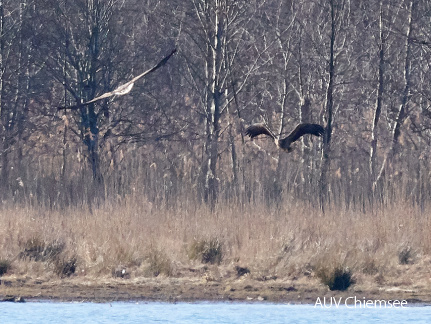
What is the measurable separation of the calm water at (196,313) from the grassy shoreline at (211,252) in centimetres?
30

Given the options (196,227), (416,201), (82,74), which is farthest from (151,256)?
(82,74)

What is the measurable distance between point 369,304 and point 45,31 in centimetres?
1089

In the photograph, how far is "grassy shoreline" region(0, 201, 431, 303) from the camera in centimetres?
812

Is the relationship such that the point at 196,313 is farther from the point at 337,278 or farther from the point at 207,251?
the point at 207,251

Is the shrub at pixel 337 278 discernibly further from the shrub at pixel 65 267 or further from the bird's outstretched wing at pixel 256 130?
the bird's outstretched wing at pixel 256 130

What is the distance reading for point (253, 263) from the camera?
28.8 ft

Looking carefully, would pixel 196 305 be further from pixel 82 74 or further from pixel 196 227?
pixel 82 74

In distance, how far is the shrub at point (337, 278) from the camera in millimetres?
8008

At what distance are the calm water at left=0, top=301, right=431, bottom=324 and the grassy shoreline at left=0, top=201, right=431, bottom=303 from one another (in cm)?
30

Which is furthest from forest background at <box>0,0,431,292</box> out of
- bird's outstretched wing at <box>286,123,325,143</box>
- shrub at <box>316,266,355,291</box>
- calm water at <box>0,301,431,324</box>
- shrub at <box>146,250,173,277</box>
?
calm water at <box>0,301,431,324</box>

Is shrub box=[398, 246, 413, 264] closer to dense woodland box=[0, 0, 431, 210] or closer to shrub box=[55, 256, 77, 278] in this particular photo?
dense woodland box=[0, 0, 431, 210]

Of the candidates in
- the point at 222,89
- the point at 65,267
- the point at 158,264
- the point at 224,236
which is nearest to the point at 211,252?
the point at 224,236

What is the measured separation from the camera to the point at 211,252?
30.2 ft

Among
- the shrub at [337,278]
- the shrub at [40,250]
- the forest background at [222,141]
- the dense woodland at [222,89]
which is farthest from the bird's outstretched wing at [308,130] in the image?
the shrub at [40,250]
